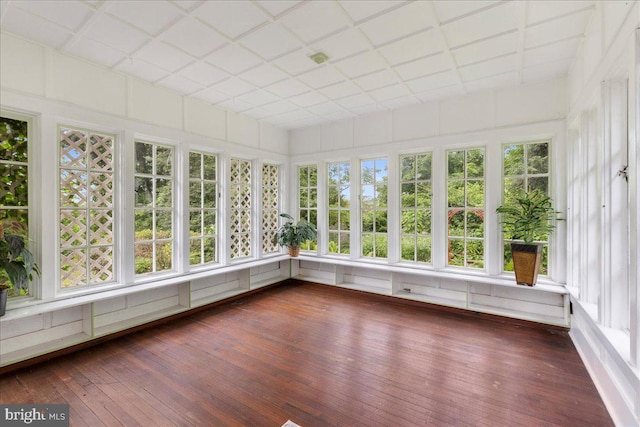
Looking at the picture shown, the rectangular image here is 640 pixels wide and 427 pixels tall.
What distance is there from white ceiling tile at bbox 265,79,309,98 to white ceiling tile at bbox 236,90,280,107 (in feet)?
0.39

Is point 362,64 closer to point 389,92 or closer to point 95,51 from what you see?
point 389,92

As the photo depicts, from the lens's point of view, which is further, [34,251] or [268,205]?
[268,205]

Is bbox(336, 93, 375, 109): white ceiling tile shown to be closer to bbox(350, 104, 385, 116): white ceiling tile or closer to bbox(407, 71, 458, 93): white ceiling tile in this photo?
bbox(350, 104, 385, 116): white ceiling tile

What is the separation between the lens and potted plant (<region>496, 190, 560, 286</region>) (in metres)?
3.42

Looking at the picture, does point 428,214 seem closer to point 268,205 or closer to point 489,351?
point 489,351

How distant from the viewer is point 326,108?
15.2 feet

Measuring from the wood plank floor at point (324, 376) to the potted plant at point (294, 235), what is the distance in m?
1.81

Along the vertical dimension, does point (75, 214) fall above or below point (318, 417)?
above

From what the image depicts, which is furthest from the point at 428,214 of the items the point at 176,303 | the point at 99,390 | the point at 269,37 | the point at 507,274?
the point at 99,390

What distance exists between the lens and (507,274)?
391 centimetres

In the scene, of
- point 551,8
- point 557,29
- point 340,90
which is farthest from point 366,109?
point 551,8

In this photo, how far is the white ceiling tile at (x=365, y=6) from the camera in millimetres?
2240

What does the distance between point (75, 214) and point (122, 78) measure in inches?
65.7

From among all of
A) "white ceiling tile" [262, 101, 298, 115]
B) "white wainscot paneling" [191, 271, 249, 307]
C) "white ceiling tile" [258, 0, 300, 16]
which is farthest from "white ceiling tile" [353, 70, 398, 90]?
"white wainscot paneling" [191, 271, 249, 307]
